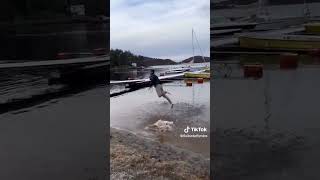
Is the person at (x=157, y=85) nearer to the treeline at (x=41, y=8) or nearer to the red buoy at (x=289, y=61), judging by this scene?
the treeline at (x=41, y=8)

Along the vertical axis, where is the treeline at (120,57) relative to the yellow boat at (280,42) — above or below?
below

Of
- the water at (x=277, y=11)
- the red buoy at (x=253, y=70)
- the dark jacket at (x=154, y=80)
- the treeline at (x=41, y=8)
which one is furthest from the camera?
the dark jacket at (x=154, y=80)

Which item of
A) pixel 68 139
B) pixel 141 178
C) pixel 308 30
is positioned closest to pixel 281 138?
pixel 308 30

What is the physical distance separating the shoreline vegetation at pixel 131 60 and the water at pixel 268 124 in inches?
20.1

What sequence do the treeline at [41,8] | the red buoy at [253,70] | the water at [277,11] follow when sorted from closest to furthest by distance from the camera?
1. the water at [277,11]
2. the red buoy at [253,70]
3. the treeline at [41,8]

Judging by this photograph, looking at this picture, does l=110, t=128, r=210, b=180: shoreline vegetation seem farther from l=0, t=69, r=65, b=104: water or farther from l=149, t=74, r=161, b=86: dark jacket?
l=0, t=69, r=65, b=104: water

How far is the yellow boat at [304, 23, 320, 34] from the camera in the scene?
15.6ft

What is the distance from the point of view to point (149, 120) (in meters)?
5.12

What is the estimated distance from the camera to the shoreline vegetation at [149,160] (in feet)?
16.2

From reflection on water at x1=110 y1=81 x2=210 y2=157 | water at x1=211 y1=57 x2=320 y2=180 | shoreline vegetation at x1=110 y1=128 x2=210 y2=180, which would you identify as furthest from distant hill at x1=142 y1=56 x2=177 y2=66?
shoreline vegetation at x1=110 y1=128 x2=210 y2=180

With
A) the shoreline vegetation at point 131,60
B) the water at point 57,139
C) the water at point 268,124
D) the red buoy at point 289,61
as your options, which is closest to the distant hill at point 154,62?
the shoreline vegetation at point 131,60

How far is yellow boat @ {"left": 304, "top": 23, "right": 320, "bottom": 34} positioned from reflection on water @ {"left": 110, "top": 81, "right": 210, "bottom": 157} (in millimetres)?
966

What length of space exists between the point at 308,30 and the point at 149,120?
160 centimetres

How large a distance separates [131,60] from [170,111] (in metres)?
0.59
